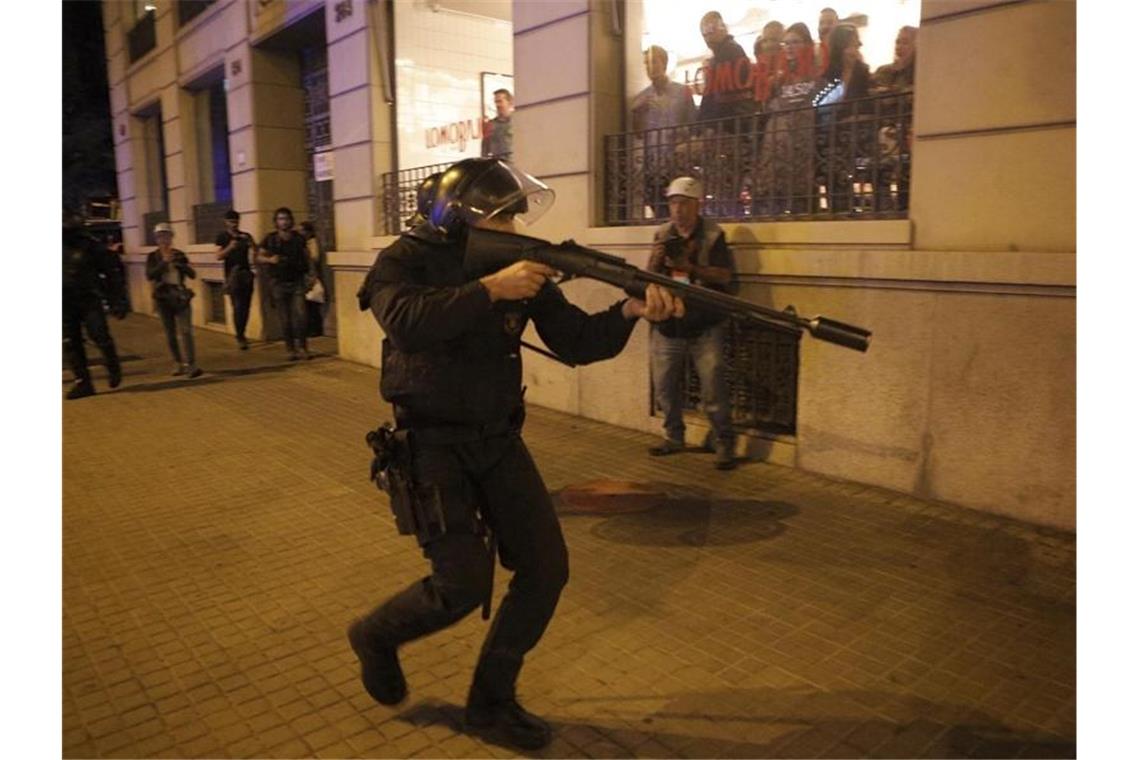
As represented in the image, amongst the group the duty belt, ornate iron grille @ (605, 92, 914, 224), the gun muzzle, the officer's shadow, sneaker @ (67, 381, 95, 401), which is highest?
ornate iron grille @ (605, 92, 914, 224)

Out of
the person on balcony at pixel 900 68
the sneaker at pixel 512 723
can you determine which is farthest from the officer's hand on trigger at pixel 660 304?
the person on balcony at pixel 900 68

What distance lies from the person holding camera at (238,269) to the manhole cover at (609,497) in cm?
900

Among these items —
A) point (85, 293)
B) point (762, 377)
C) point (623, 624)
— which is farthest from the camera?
point (85, 293)

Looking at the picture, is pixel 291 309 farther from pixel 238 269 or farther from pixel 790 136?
pixel 790 136

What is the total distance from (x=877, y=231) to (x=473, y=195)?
3.46 metres

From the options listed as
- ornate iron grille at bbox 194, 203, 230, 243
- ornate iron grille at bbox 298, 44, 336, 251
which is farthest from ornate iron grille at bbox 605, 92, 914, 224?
ornate iron grille at bbox 194, 203, 230, 243

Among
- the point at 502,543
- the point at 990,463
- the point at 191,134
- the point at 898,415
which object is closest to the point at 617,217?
the point at 898,415

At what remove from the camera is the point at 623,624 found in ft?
12.3

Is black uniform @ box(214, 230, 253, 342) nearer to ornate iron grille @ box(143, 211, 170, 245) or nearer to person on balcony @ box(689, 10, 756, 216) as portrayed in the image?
ornate iron grille @ box(143, 211, 170, 245)

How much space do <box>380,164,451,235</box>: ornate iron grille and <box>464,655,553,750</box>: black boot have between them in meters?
8.10

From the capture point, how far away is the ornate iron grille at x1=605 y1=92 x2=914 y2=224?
18.5 ft

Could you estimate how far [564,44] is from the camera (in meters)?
7.66

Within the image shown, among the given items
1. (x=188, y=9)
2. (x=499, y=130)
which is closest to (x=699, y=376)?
(x=499, y=130)

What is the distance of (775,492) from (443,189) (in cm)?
348
